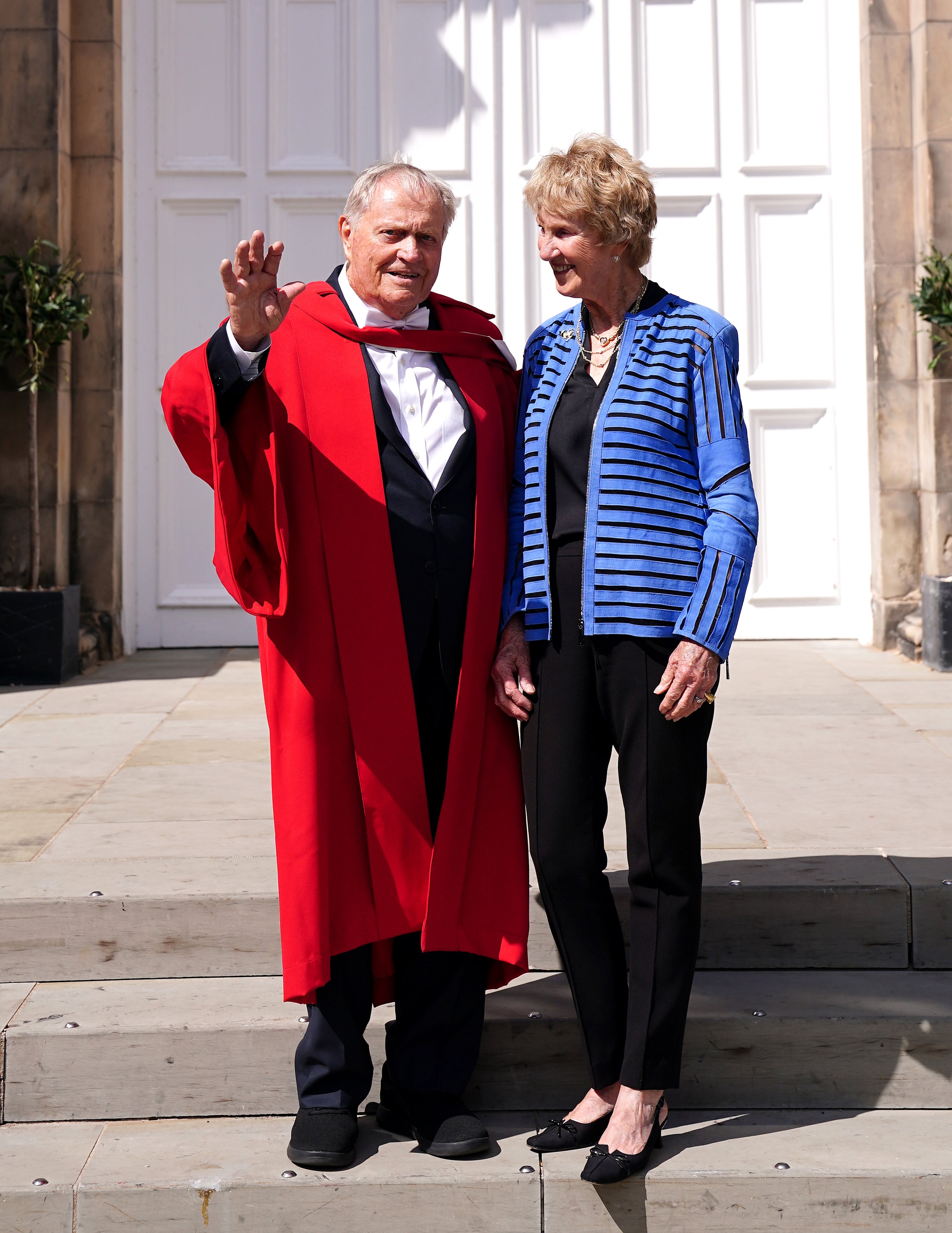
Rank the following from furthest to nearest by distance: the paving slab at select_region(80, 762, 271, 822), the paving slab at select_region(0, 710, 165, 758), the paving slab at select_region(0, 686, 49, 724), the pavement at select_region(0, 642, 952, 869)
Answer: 1. the paving slab at select_region(0, 686, 49, 724)
2. the paving slab at select_region(0, 710, 165, 758)
3. the paving slab at select_region(80, 762, 271, 822)
4. the pavement at select_region(0, 642, 952, 869)

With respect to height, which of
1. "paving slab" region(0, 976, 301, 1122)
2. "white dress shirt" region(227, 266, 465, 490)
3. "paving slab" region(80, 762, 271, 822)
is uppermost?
"white dress shirt" region(227, 266, 465, 490)

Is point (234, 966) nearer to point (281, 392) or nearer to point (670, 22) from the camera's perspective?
point (281, 392)

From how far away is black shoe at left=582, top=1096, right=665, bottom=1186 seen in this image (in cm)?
235

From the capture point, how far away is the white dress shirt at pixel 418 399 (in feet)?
8.30

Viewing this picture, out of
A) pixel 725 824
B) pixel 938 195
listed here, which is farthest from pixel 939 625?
pixel 725 824

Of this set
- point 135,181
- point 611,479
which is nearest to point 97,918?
point 611,479

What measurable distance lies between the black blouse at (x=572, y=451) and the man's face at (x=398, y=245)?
0.33 metres


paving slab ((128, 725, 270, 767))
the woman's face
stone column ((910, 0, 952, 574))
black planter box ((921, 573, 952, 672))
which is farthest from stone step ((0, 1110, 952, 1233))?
stone column ((910, 0, 952, 574))

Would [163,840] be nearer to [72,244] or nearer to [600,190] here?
[600,190]

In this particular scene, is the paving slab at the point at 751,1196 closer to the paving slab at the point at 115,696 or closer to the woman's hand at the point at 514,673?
the woman's hand at the point at 514,673

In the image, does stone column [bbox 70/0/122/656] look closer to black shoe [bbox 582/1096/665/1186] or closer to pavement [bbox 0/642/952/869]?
pavement [bbox 0/642/952/869]

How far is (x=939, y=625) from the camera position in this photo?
5816 mm

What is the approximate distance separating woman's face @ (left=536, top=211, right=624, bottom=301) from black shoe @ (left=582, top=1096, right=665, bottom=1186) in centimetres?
147

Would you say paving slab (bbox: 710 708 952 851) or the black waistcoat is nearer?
the black waistcoat
